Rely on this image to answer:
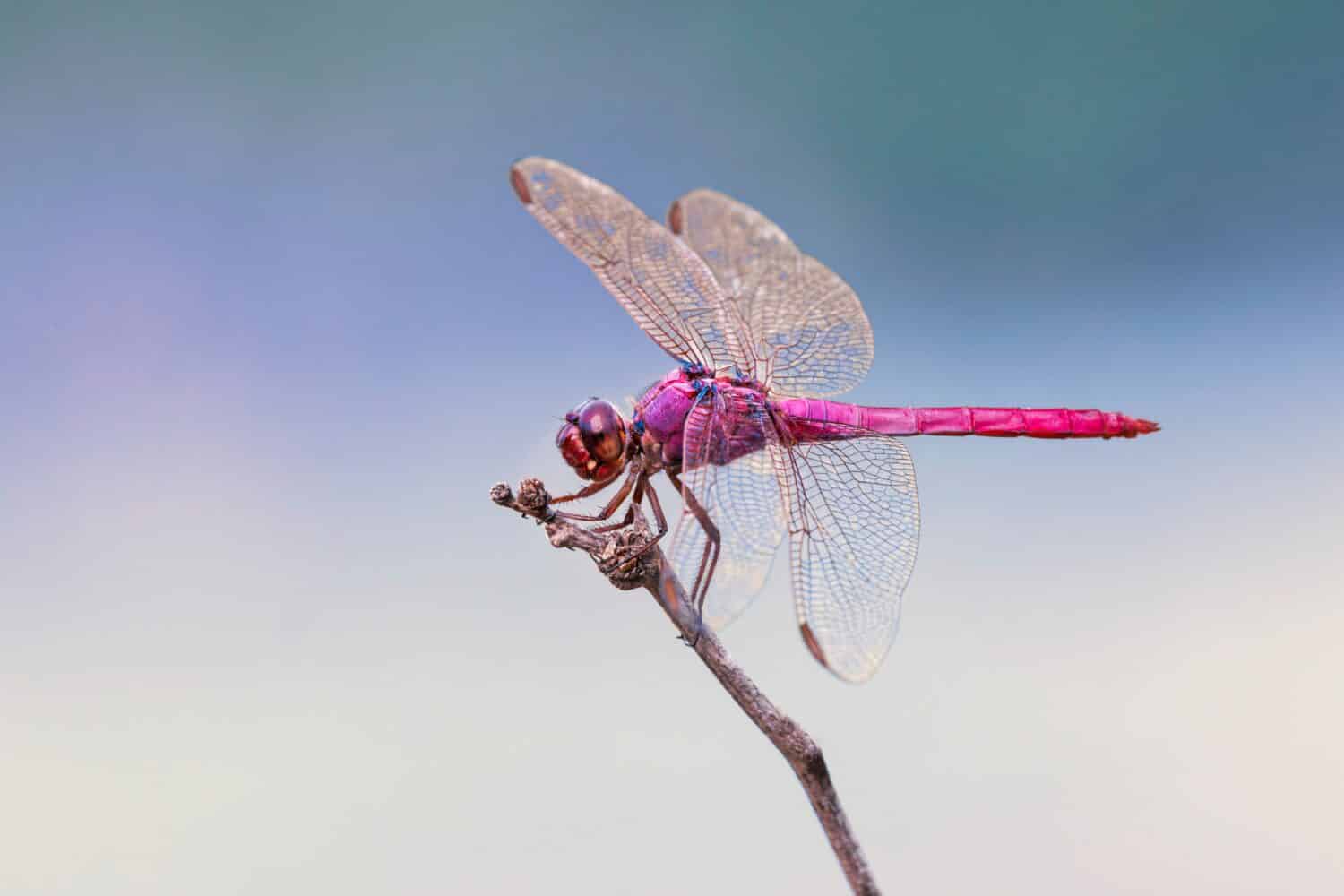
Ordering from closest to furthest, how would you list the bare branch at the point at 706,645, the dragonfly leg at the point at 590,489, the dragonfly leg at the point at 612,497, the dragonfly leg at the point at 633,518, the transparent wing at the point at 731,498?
1. the bare branch at the point at 706,645
2. the dragonfly leg at the point at 633,518
3. the transparent wing at the point at 731,498
4. the dragonfly leg at the point at 612,497
5. the dragonfly leg at the point at 590,489

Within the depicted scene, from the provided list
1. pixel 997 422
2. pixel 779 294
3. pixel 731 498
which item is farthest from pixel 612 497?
pixel 997 422

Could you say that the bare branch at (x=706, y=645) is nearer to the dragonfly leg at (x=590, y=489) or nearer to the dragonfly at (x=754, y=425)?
the dragonfly at (x=754, y=425)

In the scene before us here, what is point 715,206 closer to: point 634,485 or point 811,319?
point 811,319

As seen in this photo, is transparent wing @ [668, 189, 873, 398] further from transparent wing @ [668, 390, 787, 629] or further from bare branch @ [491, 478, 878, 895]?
bare branch @ [491, 478, 878, 895]

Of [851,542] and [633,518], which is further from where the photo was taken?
[851,542]

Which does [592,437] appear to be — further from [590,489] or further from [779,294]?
[779,294]

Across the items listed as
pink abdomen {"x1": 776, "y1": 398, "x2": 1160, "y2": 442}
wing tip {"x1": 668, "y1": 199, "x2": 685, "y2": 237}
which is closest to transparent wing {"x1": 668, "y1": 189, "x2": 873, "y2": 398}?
wing tip {"x1": 668, "y1": 199, "x2": 685, "y2": 237}

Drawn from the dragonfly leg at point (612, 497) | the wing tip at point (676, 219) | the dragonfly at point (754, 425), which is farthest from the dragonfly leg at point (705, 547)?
the wing tip at point (676, 219)

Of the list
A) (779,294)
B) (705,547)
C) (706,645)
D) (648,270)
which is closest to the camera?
(706,645)
